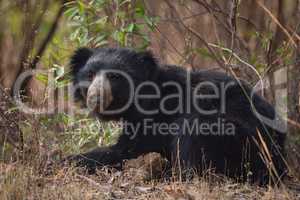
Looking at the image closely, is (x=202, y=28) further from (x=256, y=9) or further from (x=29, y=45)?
(x=29, y=45)

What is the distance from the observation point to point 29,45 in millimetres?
8812

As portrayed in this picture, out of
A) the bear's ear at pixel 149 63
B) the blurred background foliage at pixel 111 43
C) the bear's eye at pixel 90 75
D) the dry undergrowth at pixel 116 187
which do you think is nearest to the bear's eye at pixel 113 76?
the bear's eye at pixel 90 75

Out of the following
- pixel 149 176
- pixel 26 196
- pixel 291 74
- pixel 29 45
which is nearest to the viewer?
pixel 26 196

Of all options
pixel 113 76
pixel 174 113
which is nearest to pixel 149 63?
pixel 113 76

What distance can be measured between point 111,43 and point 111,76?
2436 mm

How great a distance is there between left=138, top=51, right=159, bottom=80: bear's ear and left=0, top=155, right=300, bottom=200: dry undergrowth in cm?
101

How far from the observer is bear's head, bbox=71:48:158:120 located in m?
6.82

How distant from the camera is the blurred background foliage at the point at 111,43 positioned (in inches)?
283

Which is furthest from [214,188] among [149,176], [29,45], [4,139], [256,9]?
[256,9]

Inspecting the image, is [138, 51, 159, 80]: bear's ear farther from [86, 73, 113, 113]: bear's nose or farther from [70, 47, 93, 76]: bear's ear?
[70, 47, 93, 76]: bear's ear

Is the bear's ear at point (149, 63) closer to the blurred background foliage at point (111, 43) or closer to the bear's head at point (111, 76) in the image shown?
the bear's head at point (111, 76)

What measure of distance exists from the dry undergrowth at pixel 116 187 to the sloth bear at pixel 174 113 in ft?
1.14

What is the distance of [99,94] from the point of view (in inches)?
269

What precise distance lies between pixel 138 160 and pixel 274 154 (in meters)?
1.28
